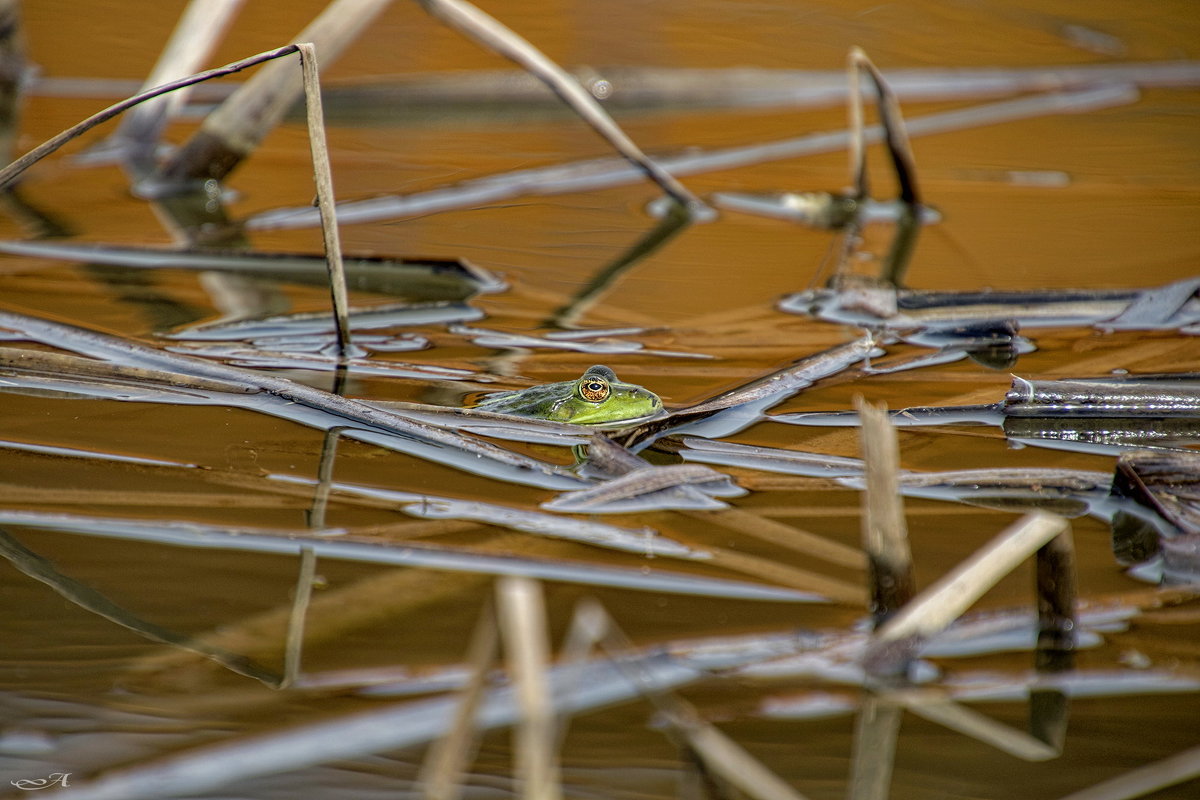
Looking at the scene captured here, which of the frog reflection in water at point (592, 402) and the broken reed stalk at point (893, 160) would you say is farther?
the broken reed stalk at point (893, 160)

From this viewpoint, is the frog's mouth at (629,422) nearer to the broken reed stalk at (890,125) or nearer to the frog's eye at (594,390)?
the frog's eye at (594,390)

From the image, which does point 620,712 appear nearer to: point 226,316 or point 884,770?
point 884,770

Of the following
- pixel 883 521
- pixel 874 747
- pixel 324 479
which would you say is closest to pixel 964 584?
pixel 883 521

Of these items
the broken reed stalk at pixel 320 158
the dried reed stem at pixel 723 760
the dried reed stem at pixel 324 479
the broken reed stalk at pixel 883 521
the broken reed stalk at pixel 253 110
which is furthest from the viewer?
the broken reed stalk at pixel 253 110

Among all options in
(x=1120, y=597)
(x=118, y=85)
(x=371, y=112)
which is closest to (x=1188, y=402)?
(x=1120, y=597)
